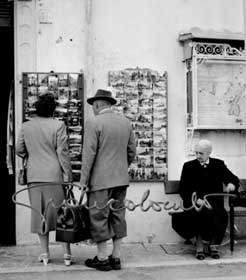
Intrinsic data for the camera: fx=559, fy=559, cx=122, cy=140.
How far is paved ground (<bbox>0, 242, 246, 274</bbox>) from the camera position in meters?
5.98

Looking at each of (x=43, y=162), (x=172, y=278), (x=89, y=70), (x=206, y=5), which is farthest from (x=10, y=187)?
(x=206, y=5)

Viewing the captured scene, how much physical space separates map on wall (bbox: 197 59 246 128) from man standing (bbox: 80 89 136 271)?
1.57 m

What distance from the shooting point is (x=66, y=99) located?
22.5 ft

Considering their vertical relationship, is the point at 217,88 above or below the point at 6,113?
above

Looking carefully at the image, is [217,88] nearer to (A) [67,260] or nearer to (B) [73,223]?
(B) [73,223]

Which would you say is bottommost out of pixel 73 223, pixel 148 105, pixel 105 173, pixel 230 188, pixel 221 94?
pixel 73 223

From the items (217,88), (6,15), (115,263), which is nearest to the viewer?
(115,263)

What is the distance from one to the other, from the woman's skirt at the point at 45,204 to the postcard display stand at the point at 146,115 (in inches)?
54.1

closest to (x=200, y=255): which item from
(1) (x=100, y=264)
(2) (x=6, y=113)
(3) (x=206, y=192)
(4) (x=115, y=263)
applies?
(3) (x=206, y=192)

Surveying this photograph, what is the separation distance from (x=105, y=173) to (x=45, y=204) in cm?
76

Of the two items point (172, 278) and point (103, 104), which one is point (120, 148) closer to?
point (103, 104)

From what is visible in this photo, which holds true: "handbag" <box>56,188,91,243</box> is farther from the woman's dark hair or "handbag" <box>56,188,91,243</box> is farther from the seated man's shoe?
the seated man's shoe

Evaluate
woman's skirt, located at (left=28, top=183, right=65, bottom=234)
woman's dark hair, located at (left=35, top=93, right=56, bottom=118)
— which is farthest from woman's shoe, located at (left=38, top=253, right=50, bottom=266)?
woman's dark hair, located at (left=35, top=93, right=56, bottom=118)

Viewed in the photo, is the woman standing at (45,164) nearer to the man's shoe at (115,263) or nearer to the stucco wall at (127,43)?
the man's shoe at (115,263)
